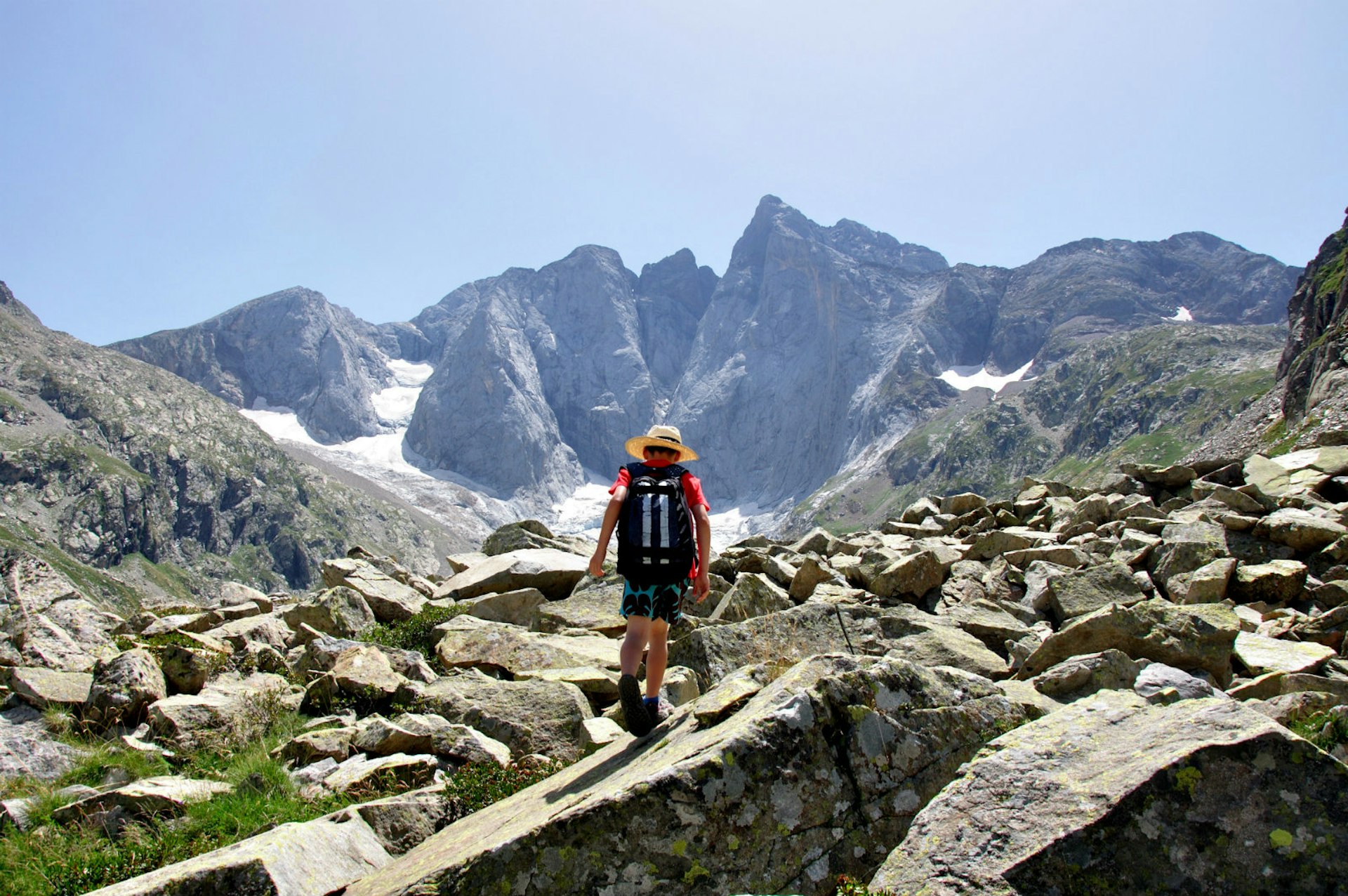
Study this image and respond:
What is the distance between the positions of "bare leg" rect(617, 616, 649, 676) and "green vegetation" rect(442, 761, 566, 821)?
1.23 metres

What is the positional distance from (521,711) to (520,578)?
9504 mm

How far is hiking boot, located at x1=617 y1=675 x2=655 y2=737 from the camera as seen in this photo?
23.6ft

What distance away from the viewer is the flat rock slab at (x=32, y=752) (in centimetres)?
816

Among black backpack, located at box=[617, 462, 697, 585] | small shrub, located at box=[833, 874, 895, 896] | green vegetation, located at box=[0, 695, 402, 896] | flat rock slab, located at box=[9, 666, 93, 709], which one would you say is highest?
black backpack, located at box=[617, 462, 697, 585]

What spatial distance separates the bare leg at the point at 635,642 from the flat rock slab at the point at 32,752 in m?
6.36

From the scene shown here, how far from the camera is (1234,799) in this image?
13.3ft

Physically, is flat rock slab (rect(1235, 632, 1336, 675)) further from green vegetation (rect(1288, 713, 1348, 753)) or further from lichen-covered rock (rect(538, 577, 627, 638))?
lichen-covered rock (rect(538, 577, 627, 638))

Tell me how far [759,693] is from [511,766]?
287cm

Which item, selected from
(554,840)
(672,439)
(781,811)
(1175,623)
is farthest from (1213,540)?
(554,840)

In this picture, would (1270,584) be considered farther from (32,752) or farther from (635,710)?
(32,752)

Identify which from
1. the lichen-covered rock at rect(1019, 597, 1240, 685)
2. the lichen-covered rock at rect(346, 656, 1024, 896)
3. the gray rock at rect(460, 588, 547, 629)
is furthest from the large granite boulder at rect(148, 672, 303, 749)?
the lichen-covered rock at rect(1019, 597, 1240, 685)

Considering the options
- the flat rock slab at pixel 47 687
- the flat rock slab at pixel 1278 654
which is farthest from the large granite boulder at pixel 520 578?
the flat rock slab at pixel 1278 654

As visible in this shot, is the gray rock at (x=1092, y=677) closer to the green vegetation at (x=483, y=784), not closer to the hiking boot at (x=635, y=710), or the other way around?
the hiking boot at (x=635, y=710)

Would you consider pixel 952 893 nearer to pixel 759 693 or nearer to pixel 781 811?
pixel 781 811
